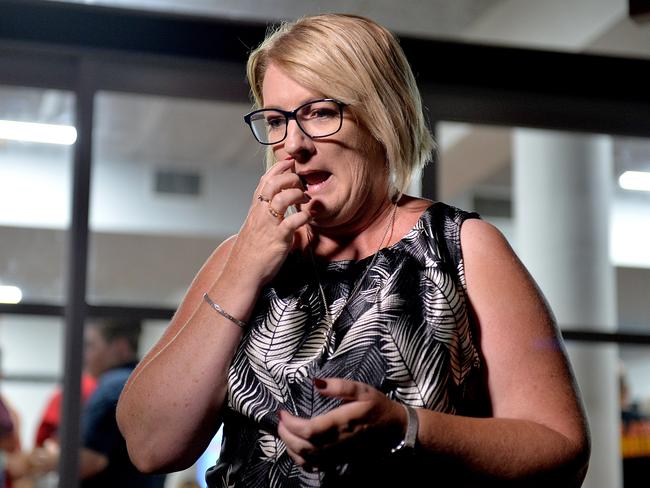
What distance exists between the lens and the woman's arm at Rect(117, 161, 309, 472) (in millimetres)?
1205

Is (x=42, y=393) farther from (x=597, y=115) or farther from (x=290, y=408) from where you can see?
(x=290, y=408)

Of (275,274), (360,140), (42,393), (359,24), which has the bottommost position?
(42,393)

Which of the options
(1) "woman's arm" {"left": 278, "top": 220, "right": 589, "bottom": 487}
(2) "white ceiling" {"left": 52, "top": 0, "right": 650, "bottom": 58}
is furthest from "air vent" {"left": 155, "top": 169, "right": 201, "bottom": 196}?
(1) "woman's arm" {"left": 278, "top": 220, "right": 589, "bottom": 487}

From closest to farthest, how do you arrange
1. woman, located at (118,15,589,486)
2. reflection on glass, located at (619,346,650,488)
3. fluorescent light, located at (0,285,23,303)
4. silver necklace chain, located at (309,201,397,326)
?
1. woman, located at (118,15,589,486)
2. silver necklace chain, located at (309,201,397,326)
3. fluorescent light, located at (0,285,23,303)
4. reflection on glass, located at (619,346,650,488)

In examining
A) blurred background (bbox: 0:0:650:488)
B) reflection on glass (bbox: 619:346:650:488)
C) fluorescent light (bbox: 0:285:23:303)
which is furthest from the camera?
reflection on glass (bbox: 619:346:650:488)

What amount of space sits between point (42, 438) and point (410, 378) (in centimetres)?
264

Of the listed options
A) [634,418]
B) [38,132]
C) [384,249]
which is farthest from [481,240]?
[634,418]

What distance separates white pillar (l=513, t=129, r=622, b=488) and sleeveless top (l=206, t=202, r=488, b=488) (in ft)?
10.2

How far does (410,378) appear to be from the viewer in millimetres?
1156

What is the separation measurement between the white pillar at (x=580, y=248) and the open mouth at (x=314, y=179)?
3145 mm

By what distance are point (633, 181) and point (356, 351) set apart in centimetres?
364

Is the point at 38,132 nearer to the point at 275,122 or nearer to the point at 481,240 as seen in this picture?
the point at 275,122

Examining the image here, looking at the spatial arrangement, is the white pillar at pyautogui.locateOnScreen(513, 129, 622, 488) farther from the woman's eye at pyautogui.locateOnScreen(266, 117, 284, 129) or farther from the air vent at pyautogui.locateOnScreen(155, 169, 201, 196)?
the woman's eye at pyautogui.locateOnScreen(266, 117, 284, 129)

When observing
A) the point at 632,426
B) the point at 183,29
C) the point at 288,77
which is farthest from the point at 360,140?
the point at 632,426
